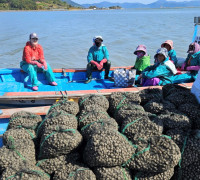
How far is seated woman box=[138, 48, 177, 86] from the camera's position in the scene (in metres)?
4.33

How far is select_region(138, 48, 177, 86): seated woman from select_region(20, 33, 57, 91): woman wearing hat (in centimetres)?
233

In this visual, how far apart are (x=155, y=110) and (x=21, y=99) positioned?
2531 mm

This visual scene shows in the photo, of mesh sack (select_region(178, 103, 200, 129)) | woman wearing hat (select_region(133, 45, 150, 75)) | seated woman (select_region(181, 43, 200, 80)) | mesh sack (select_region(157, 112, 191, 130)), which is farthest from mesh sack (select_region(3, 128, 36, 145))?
seated woman (select_region(181, 43, 200, 80))

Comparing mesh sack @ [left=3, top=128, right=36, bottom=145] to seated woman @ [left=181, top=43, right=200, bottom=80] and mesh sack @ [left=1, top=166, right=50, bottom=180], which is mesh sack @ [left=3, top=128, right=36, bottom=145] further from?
seated woman @ [left=181, top=43, right=200, bottom=80]

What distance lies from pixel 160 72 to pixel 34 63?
2.98 meters

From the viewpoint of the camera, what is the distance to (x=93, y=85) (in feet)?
17.7

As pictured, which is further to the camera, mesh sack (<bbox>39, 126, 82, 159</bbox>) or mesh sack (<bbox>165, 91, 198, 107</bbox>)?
mesh sack (<bbox>165, 91, 198, 107</bbox>)

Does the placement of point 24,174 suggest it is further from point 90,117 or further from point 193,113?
point 193,113

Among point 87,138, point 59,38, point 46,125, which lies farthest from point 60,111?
point 59,38

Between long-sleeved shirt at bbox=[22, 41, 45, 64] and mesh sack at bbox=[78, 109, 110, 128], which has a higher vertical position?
long-sleeved shirt at bbox=[22, 41, 45, 64]

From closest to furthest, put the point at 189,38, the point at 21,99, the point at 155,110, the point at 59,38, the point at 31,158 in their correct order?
1. the point at 31,158
2. the point at 155,110
3. the point at 21,99
4. the point at 189,38
5. the point at 59,38

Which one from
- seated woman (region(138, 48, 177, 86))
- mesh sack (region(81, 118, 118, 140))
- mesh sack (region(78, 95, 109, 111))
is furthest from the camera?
seated woman (region(138, 48, 177, 86))

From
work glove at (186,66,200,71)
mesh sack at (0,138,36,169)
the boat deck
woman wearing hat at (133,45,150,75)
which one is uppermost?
woman wearing hat at (133,45,150,75)

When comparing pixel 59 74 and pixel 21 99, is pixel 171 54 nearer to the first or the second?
pixel 59 74
